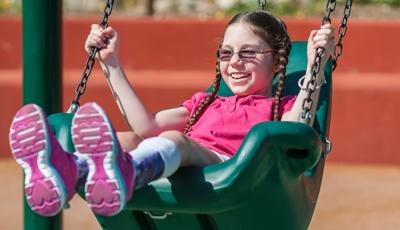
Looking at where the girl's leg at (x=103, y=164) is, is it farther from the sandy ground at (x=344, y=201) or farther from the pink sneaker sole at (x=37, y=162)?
the sandy ground at (x=344, y=201)

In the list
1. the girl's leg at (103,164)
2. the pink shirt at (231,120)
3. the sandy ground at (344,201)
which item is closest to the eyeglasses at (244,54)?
the pink shirt at (231,120)

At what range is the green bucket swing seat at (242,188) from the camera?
3.09m

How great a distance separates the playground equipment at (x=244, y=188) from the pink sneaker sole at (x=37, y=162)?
15.4 inches

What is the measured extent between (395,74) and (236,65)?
4.05m

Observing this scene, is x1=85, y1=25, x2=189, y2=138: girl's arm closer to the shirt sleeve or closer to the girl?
the girl

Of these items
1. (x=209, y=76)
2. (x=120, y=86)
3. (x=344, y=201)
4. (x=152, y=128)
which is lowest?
(x=344, y=201)

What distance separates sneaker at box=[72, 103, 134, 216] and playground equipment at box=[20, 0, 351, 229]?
309 mm

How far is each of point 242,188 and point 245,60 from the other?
0.76 meters

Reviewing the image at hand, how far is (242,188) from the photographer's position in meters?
3.11

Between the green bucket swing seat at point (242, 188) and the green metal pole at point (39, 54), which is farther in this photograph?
the green metal pole at point (39, 54)

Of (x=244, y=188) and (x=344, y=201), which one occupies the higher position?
(x=244, y=188)

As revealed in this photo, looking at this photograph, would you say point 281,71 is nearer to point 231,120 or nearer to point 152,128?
point 231,120

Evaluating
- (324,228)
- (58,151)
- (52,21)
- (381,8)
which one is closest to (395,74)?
(381,8)

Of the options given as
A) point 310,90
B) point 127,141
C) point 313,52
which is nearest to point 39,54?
point 127,141
